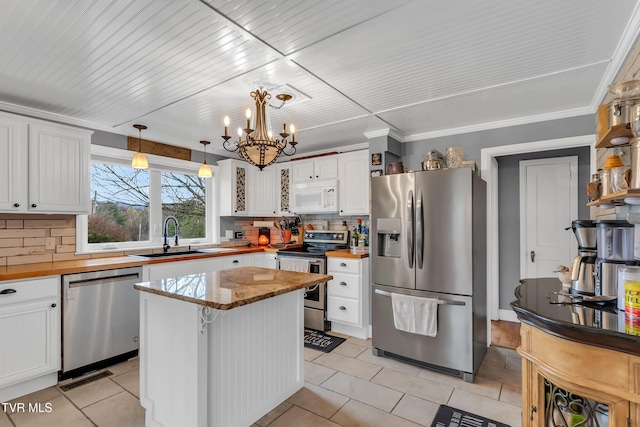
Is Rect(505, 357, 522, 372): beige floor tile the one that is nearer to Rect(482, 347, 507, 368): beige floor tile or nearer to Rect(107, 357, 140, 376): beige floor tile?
Rect(482, 347, 507, 368): beige floor tile

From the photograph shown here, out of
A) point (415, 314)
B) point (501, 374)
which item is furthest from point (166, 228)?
point (501, 374)

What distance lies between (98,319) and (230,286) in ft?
5.73

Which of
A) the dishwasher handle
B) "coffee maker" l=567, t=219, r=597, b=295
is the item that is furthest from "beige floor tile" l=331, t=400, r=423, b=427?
the dishwasher handle

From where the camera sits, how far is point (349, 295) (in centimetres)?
364

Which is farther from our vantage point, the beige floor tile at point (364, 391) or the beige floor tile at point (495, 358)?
the beige floor tile at point (495, 358)

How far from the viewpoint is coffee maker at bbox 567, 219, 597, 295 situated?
68.4 inches

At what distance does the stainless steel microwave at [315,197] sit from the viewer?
416 cm

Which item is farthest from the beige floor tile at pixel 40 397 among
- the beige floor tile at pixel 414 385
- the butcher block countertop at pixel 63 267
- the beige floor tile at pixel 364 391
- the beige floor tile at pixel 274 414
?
the beige floor tile at pixel 414 385

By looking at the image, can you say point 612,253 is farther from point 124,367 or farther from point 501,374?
point 124,367

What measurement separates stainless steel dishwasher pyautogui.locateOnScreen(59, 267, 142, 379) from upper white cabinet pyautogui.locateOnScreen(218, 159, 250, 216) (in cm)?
166

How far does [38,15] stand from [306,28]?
137 centimetres

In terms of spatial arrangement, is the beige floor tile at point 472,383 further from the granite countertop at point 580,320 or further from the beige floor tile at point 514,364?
the granite countertop at point 580,320

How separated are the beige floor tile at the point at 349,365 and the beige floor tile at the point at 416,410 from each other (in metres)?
0.43

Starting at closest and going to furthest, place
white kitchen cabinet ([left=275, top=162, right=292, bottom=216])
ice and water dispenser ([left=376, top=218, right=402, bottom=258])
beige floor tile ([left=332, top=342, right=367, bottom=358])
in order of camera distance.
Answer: ice and water dispenser ([left=376, top=218, right=402, bottom=258])
beige floor tile ([left=332, top=342, right=367, bottom=358])
white kitchen cabinet ([left=275, top=162, right=292, bottom=216])
